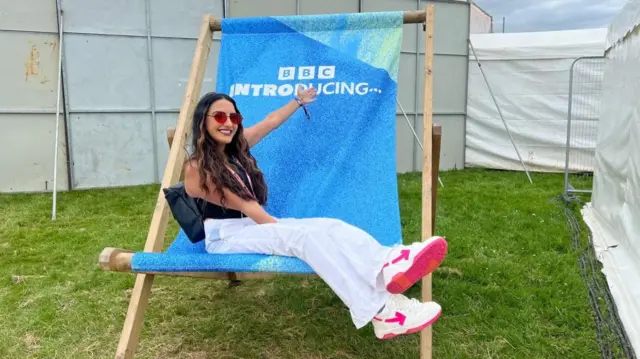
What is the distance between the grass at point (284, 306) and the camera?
2.39 m

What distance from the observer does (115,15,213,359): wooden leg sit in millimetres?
2033

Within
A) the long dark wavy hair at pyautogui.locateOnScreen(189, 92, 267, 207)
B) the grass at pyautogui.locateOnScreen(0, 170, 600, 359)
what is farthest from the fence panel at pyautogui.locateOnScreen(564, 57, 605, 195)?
the long dark wavy hair at pyautogui.locateOnScreen(189, 92, 267, 207)

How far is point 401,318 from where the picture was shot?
1806 mm

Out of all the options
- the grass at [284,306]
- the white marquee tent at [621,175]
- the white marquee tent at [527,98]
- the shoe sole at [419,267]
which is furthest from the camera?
the white marquee tent at [527,98]

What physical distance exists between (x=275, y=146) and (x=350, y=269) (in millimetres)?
1281

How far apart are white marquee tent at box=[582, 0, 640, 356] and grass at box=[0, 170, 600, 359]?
0.20 m

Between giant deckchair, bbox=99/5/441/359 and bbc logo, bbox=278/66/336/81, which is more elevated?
bbc logo, bbox=278/66/336/81

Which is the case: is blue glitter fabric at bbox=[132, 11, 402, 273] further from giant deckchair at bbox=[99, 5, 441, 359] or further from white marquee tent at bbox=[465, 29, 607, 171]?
white marquee tent at bbox=[465, 29, 607, 171]

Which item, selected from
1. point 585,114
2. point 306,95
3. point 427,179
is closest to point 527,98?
point 585,114

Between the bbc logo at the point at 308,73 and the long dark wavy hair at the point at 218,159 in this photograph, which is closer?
the long dark wavy hair at the point at 218,159

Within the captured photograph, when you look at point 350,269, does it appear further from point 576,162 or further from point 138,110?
point 576,162

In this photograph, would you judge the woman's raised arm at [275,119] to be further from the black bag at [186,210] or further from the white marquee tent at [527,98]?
the white marquee tent at [527,98]

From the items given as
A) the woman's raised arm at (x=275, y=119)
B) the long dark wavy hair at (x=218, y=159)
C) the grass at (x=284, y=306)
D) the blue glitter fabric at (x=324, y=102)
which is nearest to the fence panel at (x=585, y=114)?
the grass at (x=284, y=306)

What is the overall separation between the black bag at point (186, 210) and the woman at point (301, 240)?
4cm
